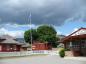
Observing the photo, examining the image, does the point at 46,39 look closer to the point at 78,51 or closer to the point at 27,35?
the point at 27,35

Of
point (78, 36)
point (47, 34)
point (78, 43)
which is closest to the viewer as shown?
point (78, 36)

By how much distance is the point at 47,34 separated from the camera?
408ft

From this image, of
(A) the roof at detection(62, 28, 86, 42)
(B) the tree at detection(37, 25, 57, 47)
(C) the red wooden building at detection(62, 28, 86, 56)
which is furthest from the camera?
(B) the tree at detection(37, 25, 57, 47)

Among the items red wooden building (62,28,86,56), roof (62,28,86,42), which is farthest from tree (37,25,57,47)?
roof (62,28,86,42)

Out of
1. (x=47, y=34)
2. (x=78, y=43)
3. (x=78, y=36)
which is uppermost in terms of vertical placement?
(x=47, y=34)

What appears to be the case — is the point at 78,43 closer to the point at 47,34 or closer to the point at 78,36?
the point at 78,36

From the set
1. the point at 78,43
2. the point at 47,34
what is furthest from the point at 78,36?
the point at 47,34

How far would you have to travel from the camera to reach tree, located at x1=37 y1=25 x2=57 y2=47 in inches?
4459

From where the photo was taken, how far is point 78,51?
1699 inches

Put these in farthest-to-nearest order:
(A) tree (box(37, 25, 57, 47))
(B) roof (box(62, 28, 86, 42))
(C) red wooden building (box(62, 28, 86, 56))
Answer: (A) tree (box(37, 25, 57, 47))
(C) red wooden building (box(62, 28, 86, 56))
(B) roof (box(62, 28, 86, 42))

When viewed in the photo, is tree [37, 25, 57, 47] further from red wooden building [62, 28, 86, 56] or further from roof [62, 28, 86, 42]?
roof [62, 28, 86, 42]

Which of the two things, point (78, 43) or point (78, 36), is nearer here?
point (78, 36)

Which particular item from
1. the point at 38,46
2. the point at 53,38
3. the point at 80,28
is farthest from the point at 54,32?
the point at 80,28

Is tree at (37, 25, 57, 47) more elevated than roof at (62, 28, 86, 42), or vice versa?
tree at (37, 25, 57, 47)
